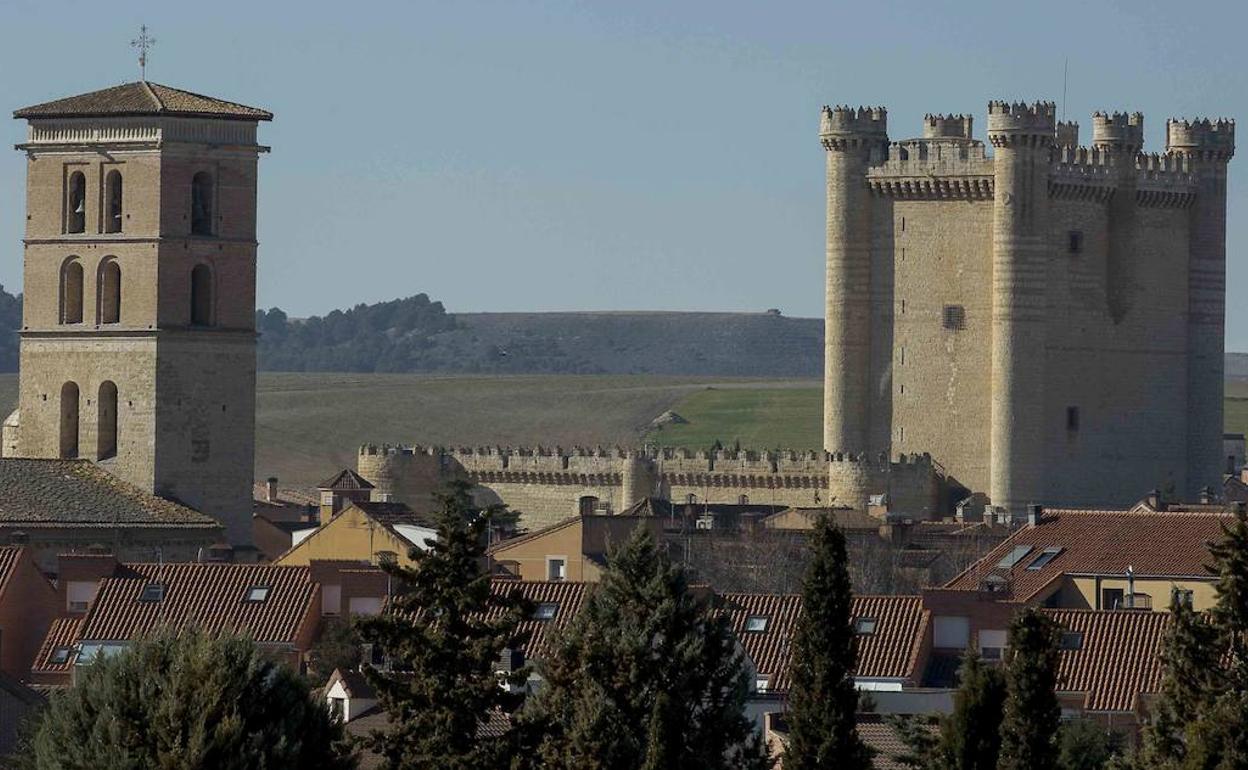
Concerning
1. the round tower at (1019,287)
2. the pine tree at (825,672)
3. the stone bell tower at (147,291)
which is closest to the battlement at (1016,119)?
the round tower at (1019,287)

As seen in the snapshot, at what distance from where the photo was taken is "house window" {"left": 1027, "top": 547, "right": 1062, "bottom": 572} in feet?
215

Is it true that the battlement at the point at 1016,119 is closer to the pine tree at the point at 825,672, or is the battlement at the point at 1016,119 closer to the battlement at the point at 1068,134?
the battlement at the point at 1068,134

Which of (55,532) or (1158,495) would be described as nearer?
(55,532)

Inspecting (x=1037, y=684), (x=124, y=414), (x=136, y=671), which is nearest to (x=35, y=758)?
(x=136, y=671)

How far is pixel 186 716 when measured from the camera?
38.5m

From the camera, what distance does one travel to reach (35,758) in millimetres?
39281

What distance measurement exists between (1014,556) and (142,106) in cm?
1679

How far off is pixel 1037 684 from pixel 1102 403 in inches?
2546

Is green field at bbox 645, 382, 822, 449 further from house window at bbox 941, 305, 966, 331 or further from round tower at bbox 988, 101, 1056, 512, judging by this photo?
round tower at bbox 988, 101, 1056, 512

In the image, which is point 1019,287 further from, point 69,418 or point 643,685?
point 643,685

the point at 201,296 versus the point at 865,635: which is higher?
the point at 201,296

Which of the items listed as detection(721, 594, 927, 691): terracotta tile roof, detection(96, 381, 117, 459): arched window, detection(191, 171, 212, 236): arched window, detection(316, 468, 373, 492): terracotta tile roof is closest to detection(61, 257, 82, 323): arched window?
detection(96, 381, 117, 459): arched window

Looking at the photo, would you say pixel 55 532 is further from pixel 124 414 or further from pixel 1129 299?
pixel 1129 299

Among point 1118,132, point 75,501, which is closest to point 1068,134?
point 1118,132
